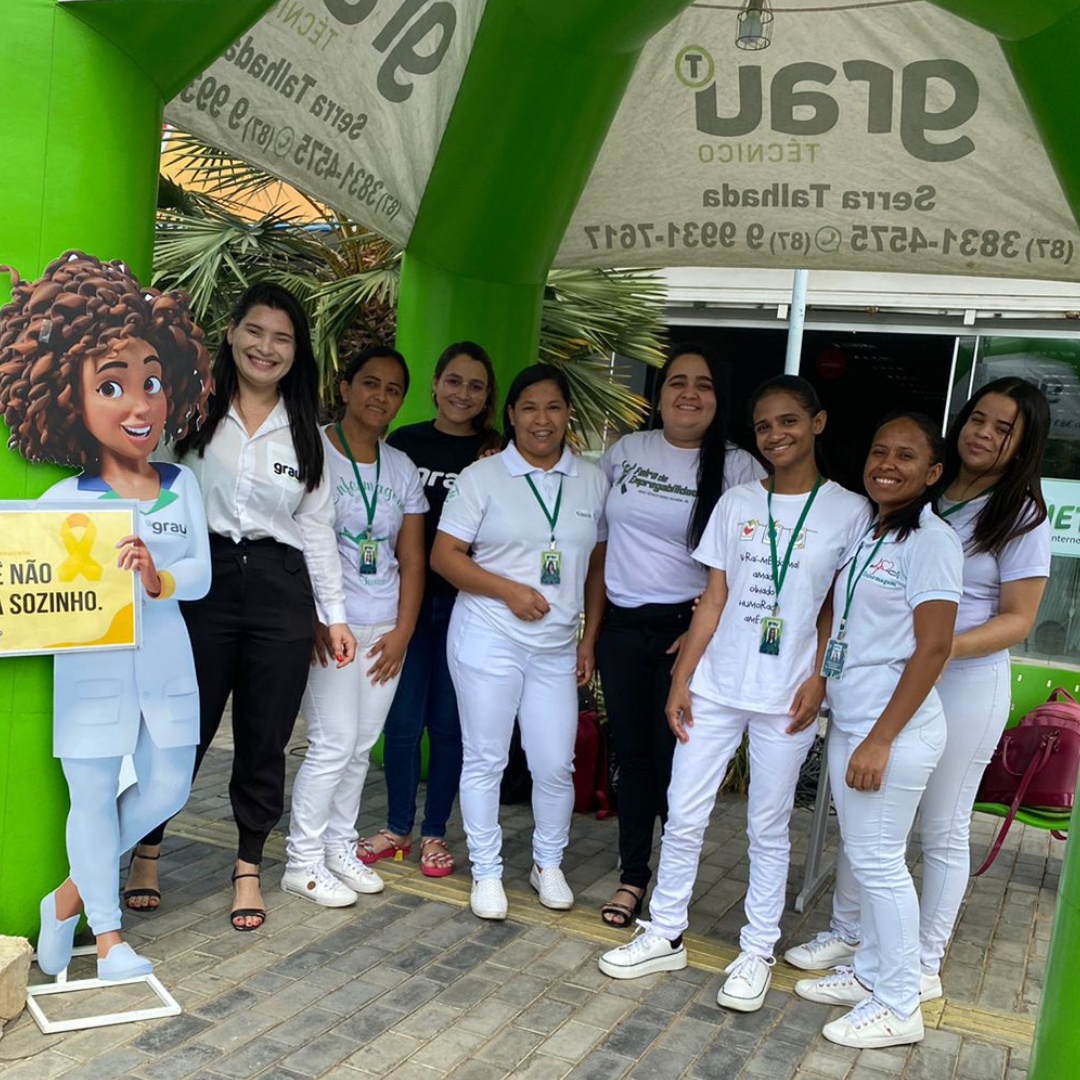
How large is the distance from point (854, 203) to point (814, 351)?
21.4ft

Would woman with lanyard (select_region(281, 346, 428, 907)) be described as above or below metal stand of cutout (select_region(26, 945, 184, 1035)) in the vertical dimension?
above

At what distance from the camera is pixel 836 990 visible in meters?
3.74

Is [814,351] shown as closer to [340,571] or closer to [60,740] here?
[340,571]

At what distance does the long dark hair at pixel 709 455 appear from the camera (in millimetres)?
4070

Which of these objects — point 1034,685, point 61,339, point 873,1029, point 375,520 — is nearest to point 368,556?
point 375,520

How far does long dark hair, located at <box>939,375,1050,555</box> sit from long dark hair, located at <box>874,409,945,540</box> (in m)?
0.29

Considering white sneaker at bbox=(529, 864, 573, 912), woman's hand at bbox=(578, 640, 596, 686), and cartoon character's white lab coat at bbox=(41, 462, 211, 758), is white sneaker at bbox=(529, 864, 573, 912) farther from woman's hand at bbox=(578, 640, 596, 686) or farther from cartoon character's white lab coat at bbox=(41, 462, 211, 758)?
cartoon character's white lab coat at bbox=(41, 462, 211, 758)

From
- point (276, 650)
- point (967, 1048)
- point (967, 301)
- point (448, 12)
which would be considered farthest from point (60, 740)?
point (967, 301)

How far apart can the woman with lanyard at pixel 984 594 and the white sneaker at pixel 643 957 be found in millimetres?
823

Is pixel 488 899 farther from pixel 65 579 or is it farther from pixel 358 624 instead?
pixel 65 579

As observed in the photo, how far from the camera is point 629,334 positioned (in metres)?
8.52

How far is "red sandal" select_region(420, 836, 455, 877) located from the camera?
458cm

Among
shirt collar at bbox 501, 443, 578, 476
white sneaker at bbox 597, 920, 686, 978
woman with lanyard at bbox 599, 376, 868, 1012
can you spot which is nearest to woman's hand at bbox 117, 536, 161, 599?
shirt collar at bbox 501, 443, 578, 476

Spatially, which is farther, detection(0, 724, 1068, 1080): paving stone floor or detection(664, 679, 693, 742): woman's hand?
detection(664, 679, 693, 742): woman's hand
